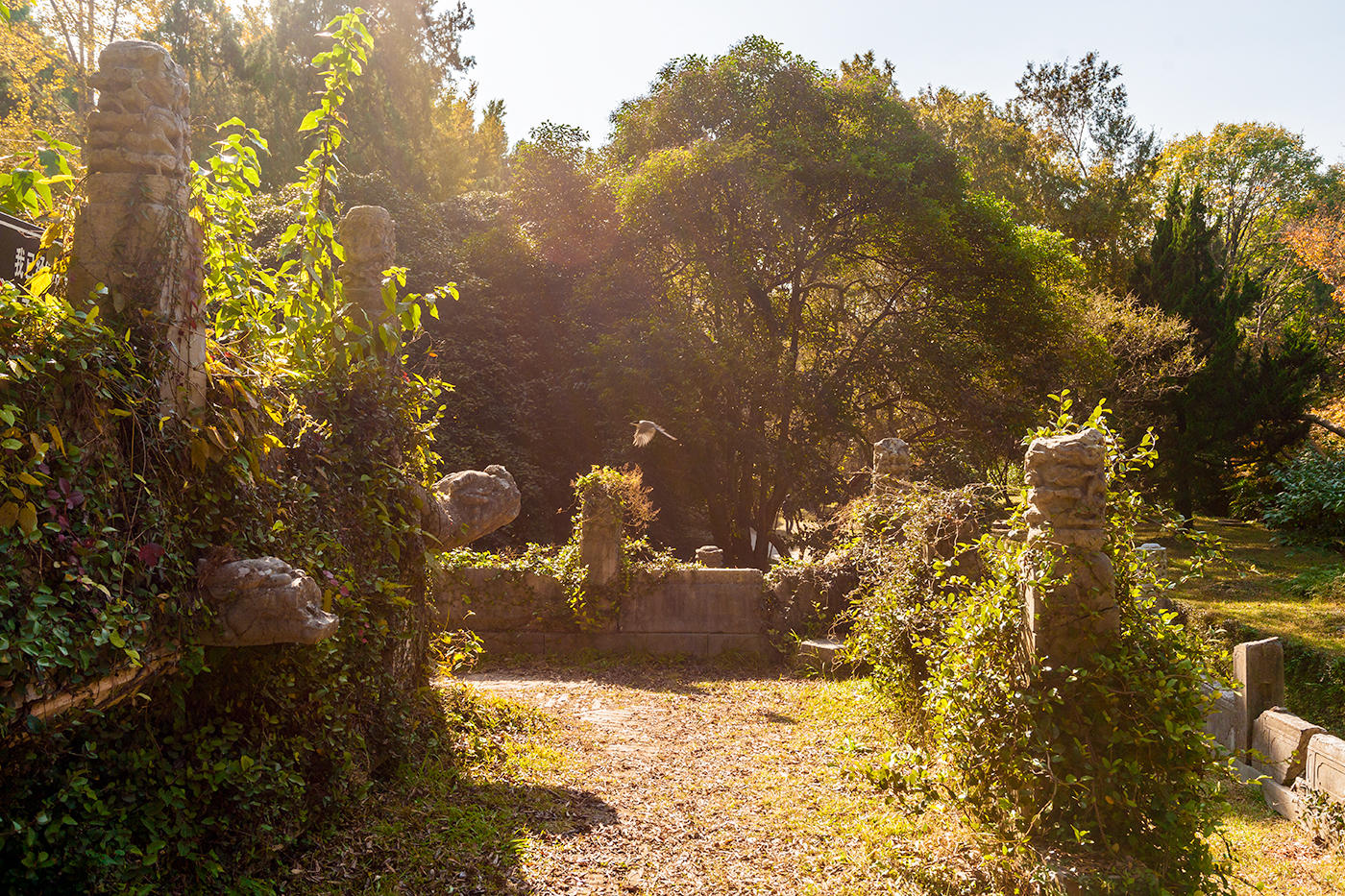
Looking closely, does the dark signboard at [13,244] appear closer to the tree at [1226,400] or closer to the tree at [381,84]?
the tree at [381,84]

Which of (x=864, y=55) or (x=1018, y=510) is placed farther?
(x=864, y=55)

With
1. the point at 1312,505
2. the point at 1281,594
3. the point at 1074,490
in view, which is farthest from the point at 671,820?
the point at 1312,505

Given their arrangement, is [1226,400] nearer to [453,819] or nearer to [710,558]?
[710,558]

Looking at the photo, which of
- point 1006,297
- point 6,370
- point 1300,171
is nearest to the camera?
point 6,370

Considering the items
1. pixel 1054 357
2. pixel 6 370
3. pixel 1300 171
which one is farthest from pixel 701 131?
pixel 1300 171

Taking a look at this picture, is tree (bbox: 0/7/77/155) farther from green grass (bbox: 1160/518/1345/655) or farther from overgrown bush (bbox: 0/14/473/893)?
green grass (bbox: 1160/518/1345/655)

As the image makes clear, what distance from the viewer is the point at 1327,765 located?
5.22 metres

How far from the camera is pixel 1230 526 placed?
17.6m

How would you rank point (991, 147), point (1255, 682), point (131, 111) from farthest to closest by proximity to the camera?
point (991, 147), point (1255, 682), point (131, 111)

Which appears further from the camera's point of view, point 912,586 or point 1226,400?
point 1226,400

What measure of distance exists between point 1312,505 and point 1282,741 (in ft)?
34.0

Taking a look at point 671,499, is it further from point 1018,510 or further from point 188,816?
point 188,816

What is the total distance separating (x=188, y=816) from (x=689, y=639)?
22.0 feet

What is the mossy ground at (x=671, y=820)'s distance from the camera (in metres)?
3.92
